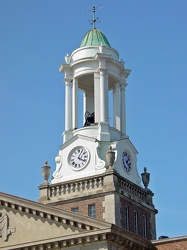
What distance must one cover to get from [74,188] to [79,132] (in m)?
4.42

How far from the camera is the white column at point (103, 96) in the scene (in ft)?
166

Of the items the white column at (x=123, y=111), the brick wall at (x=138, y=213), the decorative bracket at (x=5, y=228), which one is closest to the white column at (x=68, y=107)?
the white column at (x=123, y=111)

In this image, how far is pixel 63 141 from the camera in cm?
5134

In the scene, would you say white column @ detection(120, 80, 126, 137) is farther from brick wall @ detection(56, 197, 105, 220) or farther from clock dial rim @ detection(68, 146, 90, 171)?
brick wall @ detection(56, 197, 105, 220)

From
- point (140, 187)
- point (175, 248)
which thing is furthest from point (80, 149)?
point (175, 248)

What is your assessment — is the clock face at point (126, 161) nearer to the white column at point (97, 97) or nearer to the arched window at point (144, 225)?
the white column at point (97, 97)

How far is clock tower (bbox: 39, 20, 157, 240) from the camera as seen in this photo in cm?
4697

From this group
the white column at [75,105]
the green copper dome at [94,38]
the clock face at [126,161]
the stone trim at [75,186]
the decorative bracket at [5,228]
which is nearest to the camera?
the decorative bracket at [5,228]

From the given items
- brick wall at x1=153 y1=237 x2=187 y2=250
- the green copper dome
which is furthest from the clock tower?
brick wall at x1=153 y1=237 x2=187 y2=250

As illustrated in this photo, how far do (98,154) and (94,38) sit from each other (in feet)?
31.7

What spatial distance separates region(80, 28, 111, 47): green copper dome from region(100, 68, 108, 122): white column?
121 inches

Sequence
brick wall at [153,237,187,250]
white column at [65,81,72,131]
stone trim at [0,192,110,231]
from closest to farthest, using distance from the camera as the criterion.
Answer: stone trim at [0,192,110,231] → brick wall at [153,237,187,250] → white column at [65,81,72,131]

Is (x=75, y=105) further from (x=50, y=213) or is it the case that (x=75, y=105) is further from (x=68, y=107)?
(x=50, y=213)

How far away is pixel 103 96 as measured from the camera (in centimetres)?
5088
